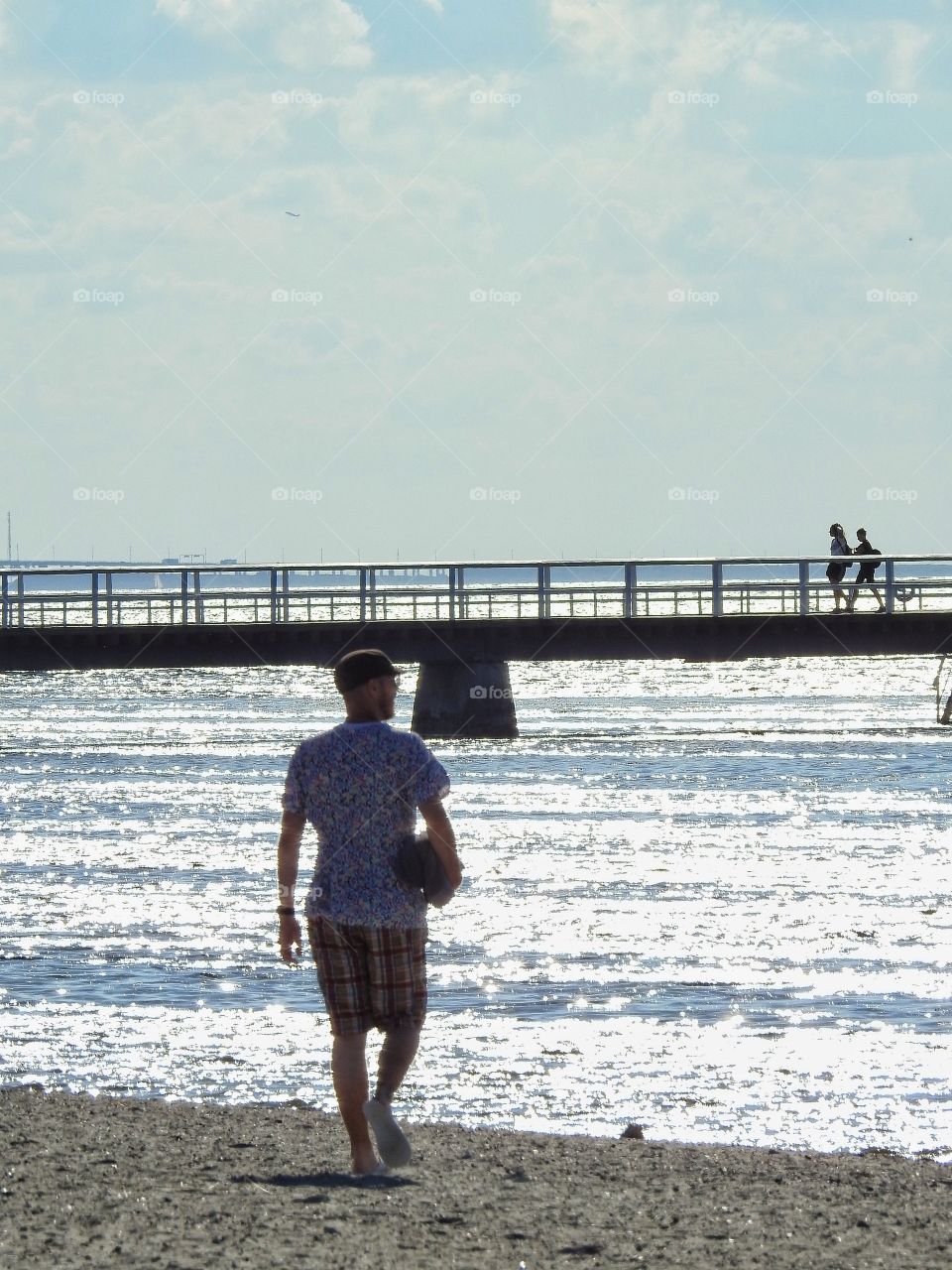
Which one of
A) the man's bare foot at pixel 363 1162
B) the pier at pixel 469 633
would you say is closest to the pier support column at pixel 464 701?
the pier at pixel 469 633

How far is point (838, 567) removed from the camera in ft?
128

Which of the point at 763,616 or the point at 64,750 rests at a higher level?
the point at 763,616

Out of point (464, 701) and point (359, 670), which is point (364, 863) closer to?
point (359, 670)

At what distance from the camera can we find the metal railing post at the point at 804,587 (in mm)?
37594

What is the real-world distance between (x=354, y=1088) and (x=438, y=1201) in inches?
22.1

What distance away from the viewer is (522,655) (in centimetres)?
3869

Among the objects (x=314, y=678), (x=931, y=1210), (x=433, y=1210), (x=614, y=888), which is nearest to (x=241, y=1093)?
(x=433, y=1210)

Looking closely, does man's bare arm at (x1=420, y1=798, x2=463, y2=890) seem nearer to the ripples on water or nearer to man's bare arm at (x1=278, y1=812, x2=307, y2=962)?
man's bare arm at (x1=278, y1=812, x2=307, y2=962)

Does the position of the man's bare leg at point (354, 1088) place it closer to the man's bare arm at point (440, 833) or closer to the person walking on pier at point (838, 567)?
the man's bare arm at point (440, 833)

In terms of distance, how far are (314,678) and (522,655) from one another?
151ft

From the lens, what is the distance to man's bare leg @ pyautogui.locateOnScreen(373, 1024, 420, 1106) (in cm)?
739

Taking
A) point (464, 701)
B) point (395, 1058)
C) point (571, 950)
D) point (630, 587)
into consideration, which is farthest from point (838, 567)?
point (395, 1058)


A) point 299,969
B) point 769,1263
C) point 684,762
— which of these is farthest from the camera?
point 684,762

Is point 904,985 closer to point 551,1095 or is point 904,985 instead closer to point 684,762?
point 551,1095
